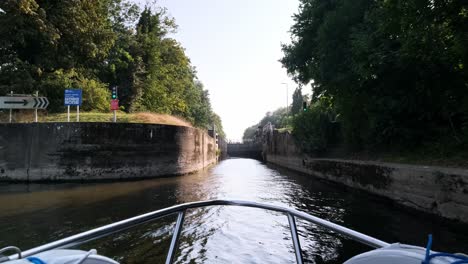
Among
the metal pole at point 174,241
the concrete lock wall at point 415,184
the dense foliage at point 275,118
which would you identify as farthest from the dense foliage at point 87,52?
the dense foliage at point 275,118

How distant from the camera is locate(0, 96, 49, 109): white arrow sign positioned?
13280mm

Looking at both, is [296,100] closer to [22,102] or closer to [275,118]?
[275,118]

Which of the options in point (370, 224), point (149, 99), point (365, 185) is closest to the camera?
point (370, 224)

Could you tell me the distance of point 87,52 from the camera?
20234mm

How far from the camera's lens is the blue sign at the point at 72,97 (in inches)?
556

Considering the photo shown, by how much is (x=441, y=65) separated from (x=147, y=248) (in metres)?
9.44

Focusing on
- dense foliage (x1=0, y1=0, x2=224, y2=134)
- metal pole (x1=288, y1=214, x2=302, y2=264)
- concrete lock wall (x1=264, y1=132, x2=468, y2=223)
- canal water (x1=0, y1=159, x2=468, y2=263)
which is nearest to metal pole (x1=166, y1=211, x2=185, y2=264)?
metal pole (x1=288, y1=214, x2=302, y2=264)

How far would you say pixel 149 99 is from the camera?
29.4 m

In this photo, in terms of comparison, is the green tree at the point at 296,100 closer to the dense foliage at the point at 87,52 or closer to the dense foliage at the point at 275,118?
the dense foliage at the point at 275,118

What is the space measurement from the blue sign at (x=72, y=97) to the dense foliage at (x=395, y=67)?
34.5 feet

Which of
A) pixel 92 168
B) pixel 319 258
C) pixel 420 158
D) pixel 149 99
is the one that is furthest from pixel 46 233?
pixel 149 99

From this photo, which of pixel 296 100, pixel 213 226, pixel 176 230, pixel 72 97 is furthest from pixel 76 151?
pixel 296 100

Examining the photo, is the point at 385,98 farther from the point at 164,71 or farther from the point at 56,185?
the point at 164,71

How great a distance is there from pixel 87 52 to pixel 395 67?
1739cm
